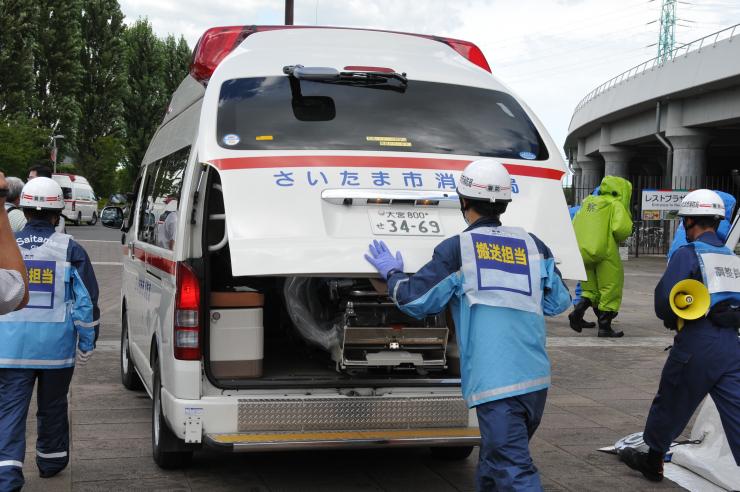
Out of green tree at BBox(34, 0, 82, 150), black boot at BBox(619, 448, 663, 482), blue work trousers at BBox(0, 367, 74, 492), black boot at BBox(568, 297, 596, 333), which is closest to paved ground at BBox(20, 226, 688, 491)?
black boot at BBox(619, 448, 663, 482)

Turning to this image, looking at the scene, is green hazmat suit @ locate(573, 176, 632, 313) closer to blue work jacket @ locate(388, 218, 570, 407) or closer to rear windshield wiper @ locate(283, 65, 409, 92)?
rear windshield wiper @ locate(283, 65, 409, 92)

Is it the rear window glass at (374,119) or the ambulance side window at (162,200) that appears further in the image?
the ambulance side window at (162,200)

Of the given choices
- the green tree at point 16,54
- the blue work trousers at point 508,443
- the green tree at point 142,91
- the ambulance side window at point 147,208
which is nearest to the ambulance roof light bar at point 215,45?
the ambulance side window at point 147,208

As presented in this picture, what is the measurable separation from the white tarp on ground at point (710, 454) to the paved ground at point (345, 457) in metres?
0.25

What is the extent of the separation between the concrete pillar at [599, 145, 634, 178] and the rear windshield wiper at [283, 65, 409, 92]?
40833 mm

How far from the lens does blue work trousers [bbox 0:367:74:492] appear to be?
5086 millimetres

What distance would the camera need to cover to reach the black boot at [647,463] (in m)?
5.96

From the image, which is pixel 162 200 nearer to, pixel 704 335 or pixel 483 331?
pixel 483 331

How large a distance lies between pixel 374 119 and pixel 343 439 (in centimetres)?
175

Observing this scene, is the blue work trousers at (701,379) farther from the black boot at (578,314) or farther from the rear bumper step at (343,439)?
the black boot at (578,314)

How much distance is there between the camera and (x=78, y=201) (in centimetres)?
4231

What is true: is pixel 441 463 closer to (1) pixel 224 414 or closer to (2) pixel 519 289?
(1) pixel 224 414

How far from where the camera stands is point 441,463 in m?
6.35

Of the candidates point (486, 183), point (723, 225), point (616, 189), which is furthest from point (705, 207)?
point (616, 189)
